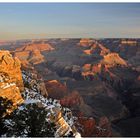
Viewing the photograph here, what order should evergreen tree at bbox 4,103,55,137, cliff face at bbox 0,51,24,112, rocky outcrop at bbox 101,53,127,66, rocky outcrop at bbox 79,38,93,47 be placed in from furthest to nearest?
rocky outcrop at bbox 79,38,93,47 < rocky outcrop at bbox 101,53,127,66 < cliff face at bbox 0,51,24,112 < evergreen tree at bbox 4,103,55,137

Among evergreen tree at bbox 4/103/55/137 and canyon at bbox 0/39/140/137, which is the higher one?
evergreen tree at bbox 4/103/55/137

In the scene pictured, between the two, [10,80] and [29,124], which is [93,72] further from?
[29,124]

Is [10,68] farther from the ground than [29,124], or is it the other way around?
[10,68]

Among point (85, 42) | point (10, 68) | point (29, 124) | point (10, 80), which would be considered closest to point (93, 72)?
point (85, 42)

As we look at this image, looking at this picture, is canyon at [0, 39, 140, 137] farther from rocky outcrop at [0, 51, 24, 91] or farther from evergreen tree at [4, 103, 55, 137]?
evergreen tree at [4, 103, 55, 137]

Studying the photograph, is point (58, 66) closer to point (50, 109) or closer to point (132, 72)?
point (132, 72)

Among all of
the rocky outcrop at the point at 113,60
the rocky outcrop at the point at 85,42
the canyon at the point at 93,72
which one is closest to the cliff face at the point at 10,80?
the canyon at the point at 93,72

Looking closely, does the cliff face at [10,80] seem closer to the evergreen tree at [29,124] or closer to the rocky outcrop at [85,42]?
the evergreen tree at [29,124]

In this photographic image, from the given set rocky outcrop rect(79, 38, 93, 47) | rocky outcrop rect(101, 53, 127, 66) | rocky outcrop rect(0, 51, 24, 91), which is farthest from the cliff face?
rocky outcrop rect(79, 38, 93, 47)

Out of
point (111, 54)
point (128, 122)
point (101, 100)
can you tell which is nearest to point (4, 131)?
point (128, 122)
